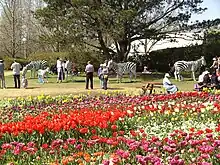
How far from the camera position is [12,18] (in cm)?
5762

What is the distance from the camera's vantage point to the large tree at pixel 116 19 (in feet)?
98.1

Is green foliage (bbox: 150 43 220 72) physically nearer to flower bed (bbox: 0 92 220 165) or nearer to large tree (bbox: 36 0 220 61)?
large tree (bbox: 36 0 220 61)

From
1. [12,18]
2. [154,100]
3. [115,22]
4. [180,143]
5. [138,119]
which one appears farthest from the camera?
[12,18]

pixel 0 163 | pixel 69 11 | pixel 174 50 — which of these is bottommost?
pixel 0 163

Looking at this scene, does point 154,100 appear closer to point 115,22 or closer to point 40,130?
point 40,130

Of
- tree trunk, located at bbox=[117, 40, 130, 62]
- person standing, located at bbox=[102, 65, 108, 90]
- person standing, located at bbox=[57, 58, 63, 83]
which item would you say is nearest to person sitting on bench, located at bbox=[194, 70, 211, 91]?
person standing, located at bbox=[102, 65, 108, 90]

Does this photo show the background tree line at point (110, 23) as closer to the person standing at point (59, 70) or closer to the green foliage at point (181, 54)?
the green foliage at point (181, 54)

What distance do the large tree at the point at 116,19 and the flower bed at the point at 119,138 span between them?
18389mm

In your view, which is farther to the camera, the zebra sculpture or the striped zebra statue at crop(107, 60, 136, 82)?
the zebra sculpture

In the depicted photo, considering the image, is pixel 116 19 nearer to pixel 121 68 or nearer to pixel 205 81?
pixel 121 68

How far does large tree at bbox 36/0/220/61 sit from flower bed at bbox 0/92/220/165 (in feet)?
60.3

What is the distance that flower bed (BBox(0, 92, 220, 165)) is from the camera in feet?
17.9

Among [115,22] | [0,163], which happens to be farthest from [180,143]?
[115,22]

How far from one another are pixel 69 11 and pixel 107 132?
24.8 metres
